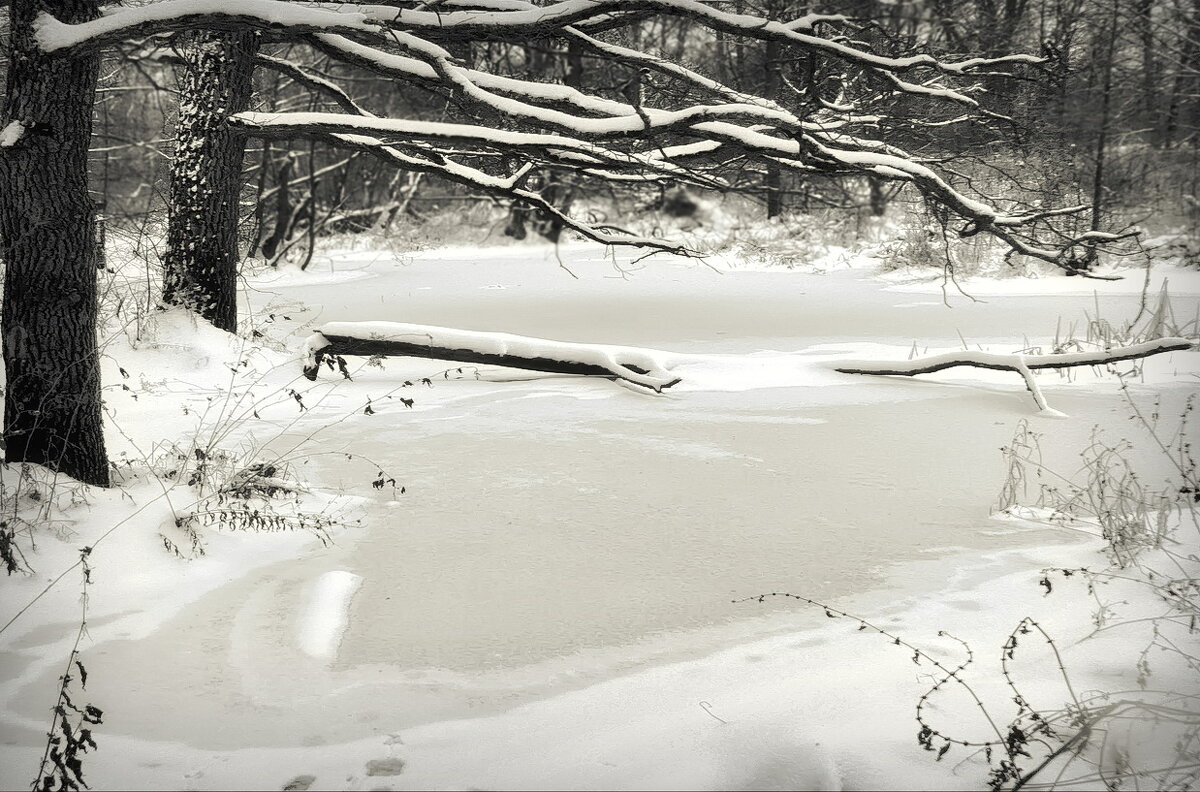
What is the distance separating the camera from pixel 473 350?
8.75 meters

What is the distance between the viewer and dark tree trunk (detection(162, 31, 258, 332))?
916cm

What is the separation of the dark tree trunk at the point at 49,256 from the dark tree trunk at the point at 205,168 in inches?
165

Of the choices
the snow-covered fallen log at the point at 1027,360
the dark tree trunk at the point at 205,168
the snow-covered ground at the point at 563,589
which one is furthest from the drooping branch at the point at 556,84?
the dark tree trunk at the point at 205,168

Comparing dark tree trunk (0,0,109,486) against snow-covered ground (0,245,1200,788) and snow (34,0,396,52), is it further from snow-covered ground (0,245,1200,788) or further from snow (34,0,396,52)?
snow-covered ground (0,245,1200,788)

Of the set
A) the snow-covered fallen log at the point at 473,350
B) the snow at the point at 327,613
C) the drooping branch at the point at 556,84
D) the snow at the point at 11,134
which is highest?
the drooping branch at the point at 556,84

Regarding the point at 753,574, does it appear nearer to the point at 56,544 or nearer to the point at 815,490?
the point at 815,490

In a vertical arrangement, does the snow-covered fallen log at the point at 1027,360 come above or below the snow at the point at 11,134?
below

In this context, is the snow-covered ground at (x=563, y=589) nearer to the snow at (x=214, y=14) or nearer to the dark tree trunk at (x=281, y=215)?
the snow at (x=214, y=14)

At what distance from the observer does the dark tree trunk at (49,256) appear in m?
4.78

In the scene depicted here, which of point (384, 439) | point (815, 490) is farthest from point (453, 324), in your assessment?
point (815, 490)

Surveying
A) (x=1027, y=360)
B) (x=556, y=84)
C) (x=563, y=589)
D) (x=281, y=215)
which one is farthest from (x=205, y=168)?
(x=281, y=215)

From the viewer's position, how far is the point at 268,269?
56.7 feet

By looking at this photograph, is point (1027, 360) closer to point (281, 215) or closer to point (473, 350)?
point (473, 350)

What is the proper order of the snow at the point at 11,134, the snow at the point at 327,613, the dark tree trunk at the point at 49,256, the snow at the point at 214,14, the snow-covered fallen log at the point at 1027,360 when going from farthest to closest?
1. the snow-covered fallen log at the point at 1027,360
2. the dark tree trunk at the point at 49,256
3. the snow at the point at 11,134
4. the snow at the point at 214,14
5. the snow at the point at 327,613
